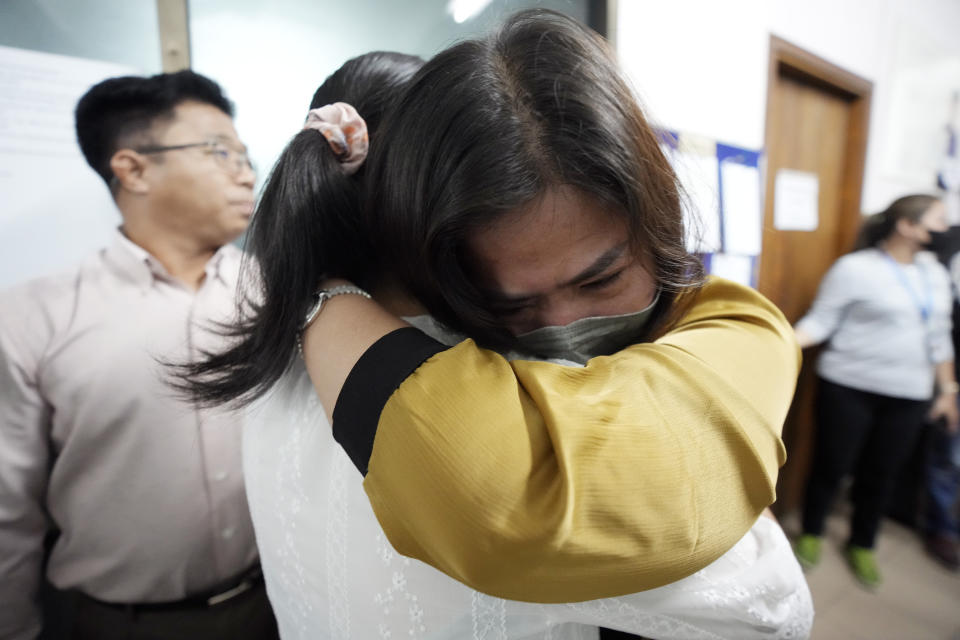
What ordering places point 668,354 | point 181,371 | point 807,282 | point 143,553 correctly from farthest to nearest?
point 807,282 → point 143,553 → point 181,371 → point 668,354

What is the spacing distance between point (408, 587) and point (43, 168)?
3.18 ft

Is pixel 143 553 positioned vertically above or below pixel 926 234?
below

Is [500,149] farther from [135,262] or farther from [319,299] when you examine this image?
[135,262]

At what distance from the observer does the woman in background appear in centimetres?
187

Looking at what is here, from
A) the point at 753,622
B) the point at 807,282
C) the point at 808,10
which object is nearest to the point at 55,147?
the point at 753,622

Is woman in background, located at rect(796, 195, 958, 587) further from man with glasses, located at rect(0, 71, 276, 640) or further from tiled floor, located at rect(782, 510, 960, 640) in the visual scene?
man with glasses, located at rect(0, 71, 276, 640)

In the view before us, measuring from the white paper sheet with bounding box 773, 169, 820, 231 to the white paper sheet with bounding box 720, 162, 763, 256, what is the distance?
12.3 inches

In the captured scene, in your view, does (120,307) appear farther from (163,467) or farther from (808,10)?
(808,10)

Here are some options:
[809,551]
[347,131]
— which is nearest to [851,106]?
[809,551]

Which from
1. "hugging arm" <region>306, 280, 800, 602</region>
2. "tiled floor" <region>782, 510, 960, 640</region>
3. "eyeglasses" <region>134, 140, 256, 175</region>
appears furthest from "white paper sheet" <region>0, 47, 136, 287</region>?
"tiled floor" <region>782, 510, 960, 640</region>

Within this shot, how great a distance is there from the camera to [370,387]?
1.15 feet

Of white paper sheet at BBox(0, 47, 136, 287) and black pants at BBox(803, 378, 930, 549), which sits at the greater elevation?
white paper sheet at BBox(0, 47, 136, 287)

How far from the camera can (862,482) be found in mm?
2049

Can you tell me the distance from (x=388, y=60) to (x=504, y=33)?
6.9 inches
